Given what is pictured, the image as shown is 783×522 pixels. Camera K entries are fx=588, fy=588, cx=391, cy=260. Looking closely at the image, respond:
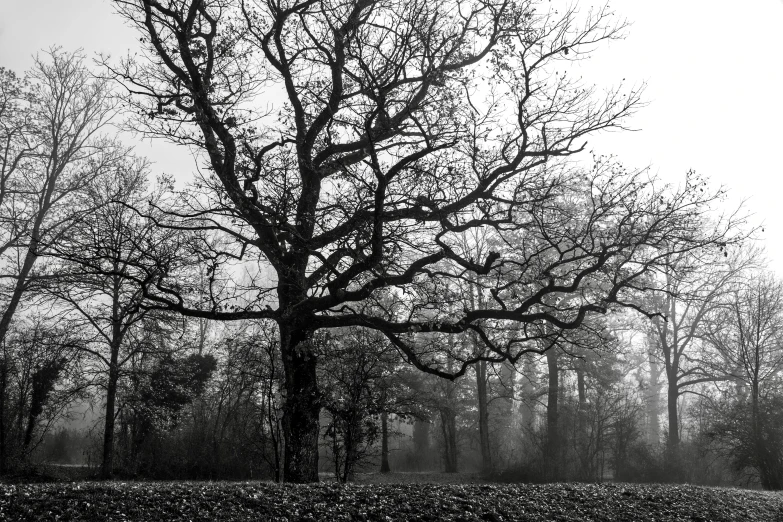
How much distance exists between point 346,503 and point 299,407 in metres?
3.64

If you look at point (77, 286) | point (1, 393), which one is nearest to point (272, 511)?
point (77, 286)

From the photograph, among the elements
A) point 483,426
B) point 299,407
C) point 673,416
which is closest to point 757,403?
point 673,416

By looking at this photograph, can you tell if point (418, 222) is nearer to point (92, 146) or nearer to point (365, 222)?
point (365, 222)

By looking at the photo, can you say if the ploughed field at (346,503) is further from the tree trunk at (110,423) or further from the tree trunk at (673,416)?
the tree trunk at (673,416)

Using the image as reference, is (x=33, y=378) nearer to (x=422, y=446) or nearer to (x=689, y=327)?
(x=422, y=446)

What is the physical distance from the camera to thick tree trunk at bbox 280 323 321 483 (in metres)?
11.2

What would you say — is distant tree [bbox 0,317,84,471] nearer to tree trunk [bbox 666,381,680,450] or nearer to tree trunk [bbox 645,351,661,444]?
tree trunk [bbox 666,381,680,450]

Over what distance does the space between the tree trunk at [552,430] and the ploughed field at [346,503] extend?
12.4 metres

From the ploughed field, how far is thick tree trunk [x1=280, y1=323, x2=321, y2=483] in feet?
7.07

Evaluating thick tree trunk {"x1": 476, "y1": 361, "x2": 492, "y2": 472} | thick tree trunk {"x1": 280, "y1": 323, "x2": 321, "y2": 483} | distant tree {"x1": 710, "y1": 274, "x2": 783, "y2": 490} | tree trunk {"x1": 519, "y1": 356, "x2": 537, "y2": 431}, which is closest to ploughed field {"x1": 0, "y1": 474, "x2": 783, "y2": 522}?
thick tree trunk {"x1": 280, "y1": 323, "x2": 321, "y2": 483}

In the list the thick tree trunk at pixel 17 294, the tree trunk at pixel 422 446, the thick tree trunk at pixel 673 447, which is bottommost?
the tree trunk at pixel 422 446

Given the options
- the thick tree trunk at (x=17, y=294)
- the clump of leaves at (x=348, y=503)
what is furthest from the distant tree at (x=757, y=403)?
the thick tree trunk at (x=17, y=294)

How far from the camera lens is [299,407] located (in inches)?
452

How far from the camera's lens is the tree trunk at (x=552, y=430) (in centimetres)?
2280
